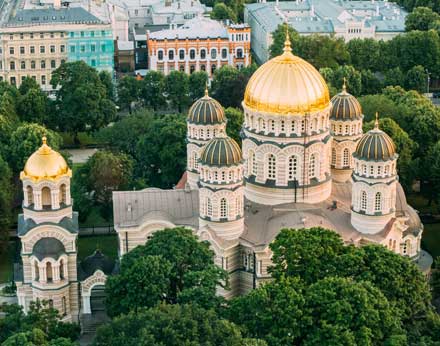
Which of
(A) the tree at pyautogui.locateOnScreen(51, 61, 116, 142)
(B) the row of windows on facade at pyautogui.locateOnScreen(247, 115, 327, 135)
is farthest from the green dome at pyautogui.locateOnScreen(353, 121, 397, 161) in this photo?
(A) the tree at pyautogui.locateOnScreen(51, 61, 116, 142)

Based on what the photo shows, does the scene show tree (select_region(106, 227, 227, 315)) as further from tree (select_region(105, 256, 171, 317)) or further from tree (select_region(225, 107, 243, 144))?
tree (select_region(225, 107, 243, 144))

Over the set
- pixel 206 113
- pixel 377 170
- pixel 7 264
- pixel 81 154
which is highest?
pixel 206 113

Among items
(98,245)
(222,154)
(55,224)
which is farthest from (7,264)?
(222,154)

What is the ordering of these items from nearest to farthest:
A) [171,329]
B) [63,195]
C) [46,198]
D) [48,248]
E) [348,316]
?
[171,329] → [348,316] → [48,248] → [46,198] → [63,195]

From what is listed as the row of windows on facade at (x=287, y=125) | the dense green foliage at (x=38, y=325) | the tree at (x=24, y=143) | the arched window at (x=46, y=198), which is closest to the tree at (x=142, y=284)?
the dense green foliage at (x=38, y=325)

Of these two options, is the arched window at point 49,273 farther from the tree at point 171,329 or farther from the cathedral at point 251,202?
the tree at point 171,329

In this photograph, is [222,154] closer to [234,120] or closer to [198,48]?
[234,120]
